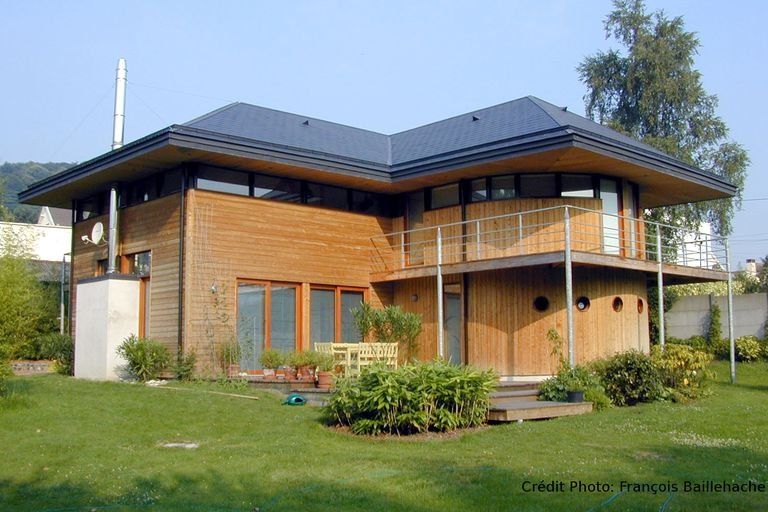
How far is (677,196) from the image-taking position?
22000 millimetres

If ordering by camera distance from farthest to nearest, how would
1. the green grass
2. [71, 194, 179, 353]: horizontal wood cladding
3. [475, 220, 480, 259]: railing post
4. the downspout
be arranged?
[475, 220, 480, 259]: railing post < [71, 194, 179, 353]: horizontal wood cladding < the downspout < the green grass

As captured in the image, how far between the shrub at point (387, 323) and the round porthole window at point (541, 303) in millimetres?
2817

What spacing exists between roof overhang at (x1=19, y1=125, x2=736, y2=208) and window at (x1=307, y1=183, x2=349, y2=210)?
0.28m

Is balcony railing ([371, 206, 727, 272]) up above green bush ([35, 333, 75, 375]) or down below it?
above

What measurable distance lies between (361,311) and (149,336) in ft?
15.9

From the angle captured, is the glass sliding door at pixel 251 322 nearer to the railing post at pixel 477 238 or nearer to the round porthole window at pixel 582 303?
the railing post at pixel 477 238

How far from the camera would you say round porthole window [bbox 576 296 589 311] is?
1820 cm

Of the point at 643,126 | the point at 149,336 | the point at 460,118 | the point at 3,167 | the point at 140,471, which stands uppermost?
the point at 3,167

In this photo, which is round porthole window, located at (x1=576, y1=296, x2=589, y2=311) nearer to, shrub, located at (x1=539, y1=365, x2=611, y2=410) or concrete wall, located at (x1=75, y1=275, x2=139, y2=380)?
shrub, located at (x1=539, y1=365, x2=611, y2=410)

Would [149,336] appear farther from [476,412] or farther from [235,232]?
[476,412]

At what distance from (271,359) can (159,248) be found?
11.8 ft

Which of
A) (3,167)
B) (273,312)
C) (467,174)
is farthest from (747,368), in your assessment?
(3,167)

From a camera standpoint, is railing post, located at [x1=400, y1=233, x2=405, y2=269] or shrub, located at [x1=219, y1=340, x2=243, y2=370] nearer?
shrub, located at [x1=219, y1=340, x2=243, y2=370]

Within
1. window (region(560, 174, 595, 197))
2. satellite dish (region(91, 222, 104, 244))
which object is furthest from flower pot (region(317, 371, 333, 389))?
satellite dish (region(91, 222, 104, 244))
